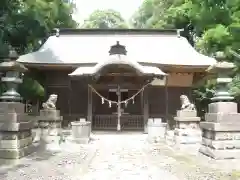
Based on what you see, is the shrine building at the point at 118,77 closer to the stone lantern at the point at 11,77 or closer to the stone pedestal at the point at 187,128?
the stone pedestal at the point at 187,128

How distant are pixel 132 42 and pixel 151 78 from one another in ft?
17.8

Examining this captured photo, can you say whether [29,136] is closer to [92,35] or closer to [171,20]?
[92,35]

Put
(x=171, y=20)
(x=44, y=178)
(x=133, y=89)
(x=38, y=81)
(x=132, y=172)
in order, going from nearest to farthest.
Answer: (x=44, y=178) < (x=132, y=172) < (x=133, y=89) < (x=38, y=81) < (x=171, y=20)

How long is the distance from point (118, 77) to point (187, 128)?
5501 mm

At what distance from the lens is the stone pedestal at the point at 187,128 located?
12398 millimetres

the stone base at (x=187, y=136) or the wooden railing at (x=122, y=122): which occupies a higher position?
the wooden railing at (x=122, y=122)

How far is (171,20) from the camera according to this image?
94.4 ft

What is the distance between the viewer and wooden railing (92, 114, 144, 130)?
17.6 m

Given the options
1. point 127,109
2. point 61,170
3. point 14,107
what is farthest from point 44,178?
point 127,109

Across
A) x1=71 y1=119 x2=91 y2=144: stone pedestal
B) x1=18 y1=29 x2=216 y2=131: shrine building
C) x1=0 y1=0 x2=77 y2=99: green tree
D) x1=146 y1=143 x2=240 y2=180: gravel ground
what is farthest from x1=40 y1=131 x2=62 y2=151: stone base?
x1=0 y1=0 x2=77 y2=99: green tree

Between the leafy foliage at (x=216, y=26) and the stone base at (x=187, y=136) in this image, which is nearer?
the stone base at (x=187, y=136)

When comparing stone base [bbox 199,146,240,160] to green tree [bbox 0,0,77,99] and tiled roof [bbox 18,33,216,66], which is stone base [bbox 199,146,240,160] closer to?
tiled roof [bbox 18,33,216,66]

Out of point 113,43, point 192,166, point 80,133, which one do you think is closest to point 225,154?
point 192,166

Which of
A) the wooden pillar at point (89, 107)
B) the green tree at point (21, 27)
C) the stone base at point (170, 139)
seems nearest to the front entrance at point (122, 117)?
the wooden pillar at point (89, 107)
